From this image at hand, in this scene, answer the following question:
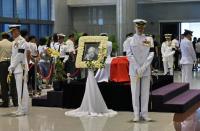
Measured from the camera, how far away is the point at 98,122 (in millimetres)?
8617

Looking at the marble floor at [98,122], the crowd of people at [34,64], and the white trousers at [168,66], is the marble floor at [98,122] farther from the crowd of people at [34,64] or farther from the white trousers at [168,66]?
the white trousers at [168,66]

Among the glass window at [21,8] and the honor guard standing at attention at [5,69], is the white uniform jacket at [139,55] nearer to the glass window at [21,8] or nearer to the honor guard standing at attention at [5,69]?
the honor guard standing at attention at [5,69]

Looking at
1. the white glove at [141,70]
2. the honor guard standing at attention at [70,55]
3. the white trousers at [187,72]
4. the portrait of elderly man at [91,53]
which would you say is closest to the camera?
the white glove at [141,70]

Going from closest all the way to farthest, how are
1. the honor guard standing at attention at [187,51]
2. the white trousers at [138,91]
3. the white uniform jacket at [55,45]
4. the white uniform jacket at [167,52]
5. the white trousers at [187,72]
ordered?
the white trousers at [138,91]
the honor guard standing at attention at [187,51]
the white trousers at [187,72]
the white uniform jacket at [55,45]
the white uniform jacket at [167,52]

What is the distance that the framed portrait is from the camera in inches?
383

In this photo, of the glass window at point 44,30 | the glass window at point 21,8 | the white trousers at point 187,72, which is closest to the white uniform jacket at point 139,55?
the white trousers at point 187,72

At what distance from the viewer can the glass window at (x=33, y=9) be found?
23223mm

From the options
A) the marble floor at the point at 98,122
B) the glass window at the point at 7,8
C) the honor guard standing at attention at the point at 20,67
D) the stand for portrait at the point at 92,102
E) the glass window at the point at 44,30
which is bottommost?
the marble floor at the point at 98,122

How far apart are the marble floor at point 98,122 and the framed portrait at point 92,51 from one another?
Answer: 1194 mm

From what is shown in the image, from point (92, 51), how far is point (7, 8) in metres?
12.2

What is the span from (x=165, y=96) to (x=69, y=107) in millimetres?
2245

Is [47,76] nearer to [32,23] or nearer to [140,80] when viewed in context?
[140,80]

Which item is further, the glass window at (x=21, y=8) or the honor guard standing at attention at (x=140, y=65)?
the glass window at (x=21, y=8)

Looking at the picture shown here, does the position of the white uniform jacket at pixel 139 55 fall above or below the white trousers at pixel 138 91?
above
